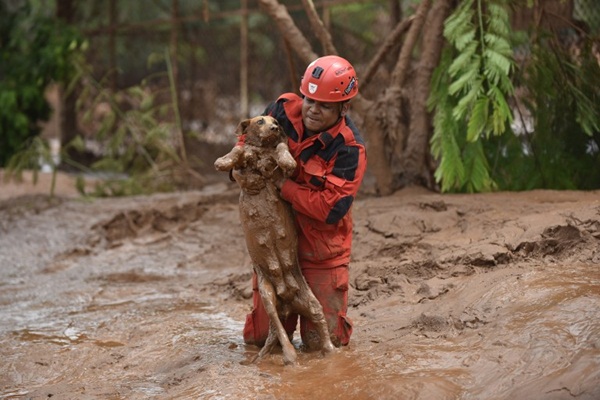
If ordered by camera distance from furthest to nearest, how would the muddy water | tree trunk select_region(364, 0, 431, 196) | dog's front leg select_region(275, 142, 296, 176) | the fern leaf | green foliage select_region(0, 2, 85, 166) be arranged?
green foliage select_region(0, 2, 85, 166), tree trunk select_region(364, 0, 431, 196), the fern leaf, dog's front leg select_region(275, 142, 296, 176), the muddy water

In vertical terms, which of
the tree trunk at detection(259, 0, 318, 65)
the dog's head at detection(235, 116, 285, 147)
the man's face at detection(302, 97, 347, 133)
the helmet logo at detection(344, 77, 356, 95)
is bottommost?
the dog's head at detection(235, 116, 285, 147)

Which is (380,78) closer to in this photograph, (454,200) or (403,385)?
(454,200)

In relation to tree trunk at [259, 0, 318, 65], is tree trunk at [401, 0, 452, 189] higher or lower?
lower

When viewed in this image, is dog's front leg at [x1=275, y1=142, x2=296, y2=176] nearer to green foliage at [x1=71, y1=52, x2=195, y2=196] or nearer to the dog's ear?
the dog's ear

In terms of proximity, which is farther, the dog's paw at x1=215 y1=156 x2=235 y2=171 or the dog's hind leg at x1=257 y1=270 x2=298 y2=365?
the dog's hind leg at x1=257 y1=270 x2=298 y2=365

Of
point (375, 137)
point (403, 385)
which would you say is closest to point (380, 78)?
point (375, 137)

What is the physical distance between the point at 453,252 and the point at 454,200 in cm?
124

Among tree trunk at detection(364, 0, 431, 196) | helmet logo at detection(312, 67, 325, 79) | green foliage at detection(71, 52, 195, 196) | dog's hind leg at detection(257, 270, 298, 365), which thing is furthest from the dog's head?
green foliage at detection(71, 52, 195, 196)

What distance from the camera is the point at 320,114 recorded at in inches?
168

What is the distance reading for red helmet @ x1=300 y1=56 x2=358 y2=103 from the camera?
421 centimetres

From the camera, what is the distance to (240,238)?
25.1ft

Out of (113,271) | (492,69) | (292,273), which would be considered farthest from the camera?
(113,271)

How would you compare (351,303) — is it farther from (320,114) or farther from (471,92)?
(471,92)

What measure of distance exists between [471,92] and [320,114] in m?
2.70
